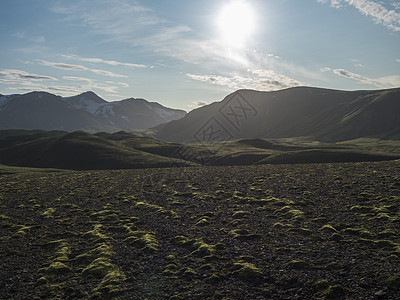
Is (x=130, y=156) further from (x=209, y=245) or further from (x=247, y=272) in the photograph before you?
(x=247, y=272)

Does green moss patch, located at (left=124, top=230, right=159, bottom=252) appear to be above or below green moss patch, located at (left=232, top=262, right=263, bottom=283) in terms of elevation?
below

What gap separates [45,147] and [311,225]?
133 meters

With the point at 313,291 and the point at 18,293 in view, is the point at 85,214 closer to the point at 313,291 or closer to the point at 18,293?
the point at 18,293

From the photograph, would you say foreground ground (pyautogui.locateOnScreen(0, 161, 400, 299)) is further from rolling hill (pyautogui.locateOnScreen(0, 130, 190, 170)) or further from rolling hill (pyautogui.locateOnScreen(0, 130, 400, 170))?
rolling hill (pyautogui.locateOnScreen(0, 130, 190, 170))

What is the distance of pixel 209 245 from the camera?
74.0 ft

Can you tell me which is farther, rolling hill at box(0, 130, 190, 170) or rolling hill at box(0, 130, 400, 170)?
rolling hill at box(0, 130, 190, 170)

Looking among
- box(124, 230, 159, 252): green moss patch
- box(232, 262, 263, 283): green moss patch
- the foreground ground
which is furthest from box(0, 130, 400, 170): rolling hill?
box(232, 262, 263, 283): green moss patch

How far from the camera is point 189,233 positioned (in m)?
26.0

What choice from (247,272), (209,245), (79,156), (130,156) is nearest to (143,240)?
(209,245)

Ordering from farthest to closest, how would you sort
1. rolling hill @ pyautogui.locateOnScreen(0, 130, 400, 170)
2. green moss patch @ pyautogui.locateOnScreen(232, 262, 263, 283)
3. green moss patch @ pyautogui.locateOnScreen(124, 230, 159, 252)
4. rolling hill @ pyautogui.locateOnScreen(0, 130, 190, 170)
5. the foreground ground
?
rolling hill @ pyautogui.locateOnScreen(0, 130, 190, 170), rolling hill @ pyautogui.locateOnScreen(0, 130, 400, 170), green moss patch @ pyautogui.locateOnScreen(124, 230, 159, 252), green moss patch @ pyautogui.locateOnScreen(232, 262, 263, 283), the foreground ground

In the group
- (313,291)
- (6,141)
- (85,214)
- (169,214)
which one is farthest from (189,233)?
(6,141)

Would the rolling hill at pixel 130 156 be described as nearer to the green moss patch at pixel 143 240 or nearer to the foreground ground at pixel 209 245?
the foreground ground at pixel 209 245

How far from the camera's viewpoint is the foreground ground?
15984 mm

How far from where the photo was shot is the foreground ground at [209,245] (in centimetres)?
1598
